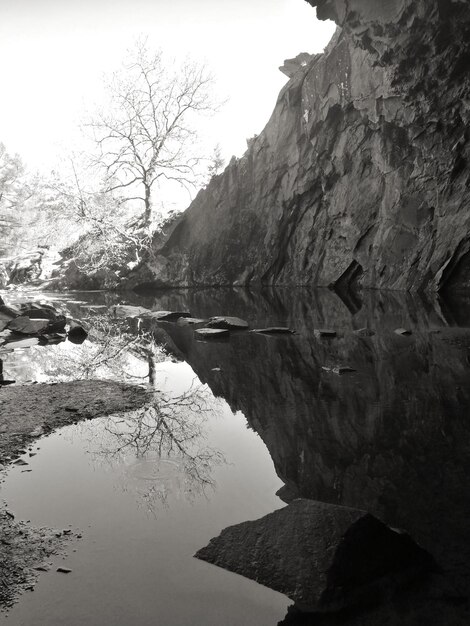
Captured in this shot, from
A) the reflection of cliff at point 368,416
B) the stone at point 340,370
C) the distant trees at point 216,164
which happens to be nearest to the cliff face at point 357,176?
the distant trees at point 216,164

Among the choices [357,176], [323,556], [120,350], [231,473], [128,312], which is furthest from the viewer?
[357,176]

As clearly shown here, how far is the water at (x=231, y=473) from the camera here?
2.16 metres

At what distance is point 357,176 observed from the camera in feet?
77.2

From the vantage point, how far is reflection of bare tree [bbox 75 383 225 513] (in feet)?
10.6

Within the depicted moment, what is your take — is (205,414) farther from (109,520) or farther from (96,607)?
(96,607)

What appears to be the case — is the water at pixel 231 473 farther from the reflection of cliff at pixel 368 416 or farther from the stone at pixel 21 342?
the stone at pixel 21 342

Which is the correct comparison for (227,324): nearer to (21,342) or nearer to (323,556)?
(21,342)

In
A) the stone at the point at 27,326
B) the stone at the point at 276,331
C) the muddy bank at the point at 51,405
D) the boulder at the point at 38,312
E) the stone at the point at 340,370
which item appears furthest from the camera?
the boulder at the point at 38,312

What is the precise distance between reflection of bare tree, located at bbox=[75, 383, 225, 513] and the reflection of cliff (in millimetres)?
558

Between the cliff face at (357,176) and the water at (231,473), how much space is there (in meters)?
11.5

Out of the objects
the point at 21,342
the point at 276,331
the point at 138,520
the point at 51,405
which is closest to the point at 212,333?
the point at 276,331

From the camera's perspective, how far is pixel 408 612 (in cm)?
196

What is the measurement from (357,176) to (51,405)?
22015mm

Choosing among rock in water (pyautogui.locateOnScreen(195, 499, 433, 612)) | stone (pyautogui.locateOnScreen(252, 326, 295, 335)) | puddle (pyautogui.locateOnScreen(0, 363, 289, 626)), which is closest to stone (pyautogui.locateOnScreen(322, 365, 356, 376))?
puddle (pyautogui.locateOnScreen(0, 363, 289, 626))
